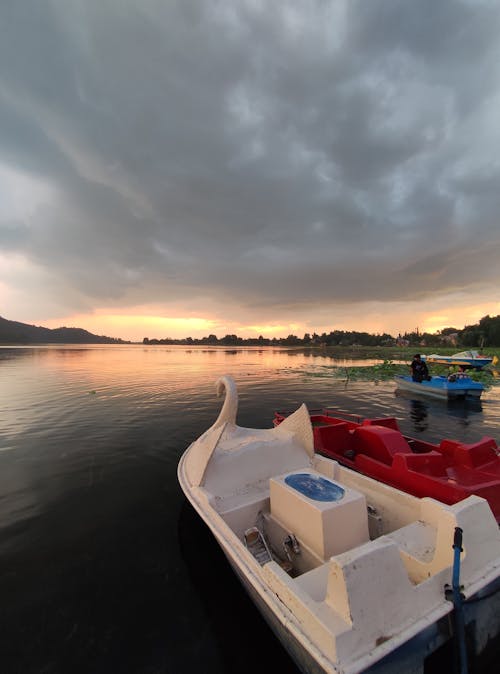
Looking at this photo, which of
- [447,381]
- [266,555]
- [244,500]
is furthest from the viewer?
[447,381]

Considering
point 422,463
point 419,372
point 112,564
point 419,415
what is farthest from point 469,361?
point 112,564

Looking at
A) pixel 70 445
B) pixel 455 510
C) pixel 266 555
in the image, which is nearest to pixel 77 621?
pixel 266 555

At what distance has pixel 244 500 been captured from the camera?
18.3 ft

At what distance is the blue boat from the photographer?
19.8m


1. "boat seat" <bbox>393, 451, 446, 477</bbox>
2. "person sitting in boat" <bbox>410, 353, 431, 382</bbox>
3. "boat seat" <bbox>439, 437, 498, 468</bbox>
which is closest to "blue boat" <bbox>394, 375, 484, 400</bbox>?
"person sitting in boat" <bbox>410, 353, 431, 382</bbox>

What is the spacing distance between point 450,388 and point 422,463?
651 inches

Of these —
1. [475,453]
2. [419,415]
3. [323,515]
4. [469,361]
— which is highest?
[469,361]

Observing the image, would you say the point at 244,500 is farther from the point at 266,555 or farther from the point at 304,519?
the point at 304,519

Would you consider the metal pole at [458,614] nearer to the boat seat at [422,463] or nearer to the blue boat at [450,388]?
the boat seat at [422,463]

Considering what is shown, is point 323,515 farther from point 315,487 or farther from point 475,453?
point 475,453

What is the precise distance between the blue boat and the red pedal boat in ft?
47.7

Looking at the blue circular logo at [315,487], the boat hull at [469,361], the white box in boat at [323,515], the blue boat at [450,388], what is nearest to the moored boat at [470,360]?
the boat hull at [469,361]

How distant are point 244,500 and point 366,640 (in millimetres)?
3350

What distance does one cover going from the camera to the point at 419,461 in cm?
662
